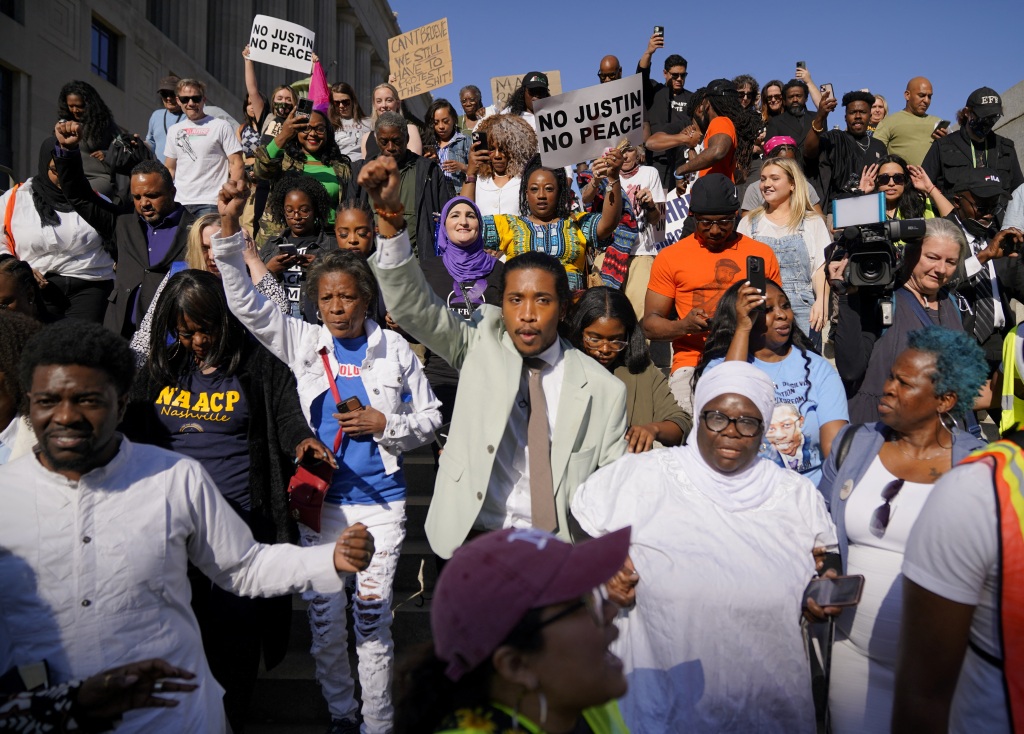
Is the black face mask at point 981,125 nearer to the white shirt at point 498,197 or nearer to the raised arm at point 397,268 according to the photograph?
the white shirt at point 498,197

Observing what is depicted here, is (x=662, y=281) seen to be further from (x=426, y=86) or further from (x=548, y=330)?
(x=426, y=86)

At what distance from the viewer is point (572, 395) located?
147 inches

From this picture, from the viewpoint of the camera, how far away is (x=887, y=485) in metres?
3.43

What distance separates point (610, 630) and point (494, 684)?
0.98 ft

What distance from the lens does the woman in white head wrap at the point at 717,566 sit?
3.15 m

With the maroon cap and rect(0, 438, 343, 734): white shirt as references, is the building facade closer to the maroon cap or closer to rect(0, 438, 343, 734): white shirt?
rect(0, 438, 343, 734): white shirt

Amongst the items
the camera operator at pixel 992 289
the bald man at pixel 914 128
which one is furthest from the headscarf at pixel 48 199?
the bald man at pixel 914 128

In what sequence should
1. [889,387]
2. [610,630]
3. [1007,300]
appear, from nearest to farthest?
[610,630] → [889,387] → [1007,300]

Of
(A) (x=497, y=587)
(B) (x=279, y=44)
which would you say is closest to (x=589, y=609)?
(A) (x=497, y=587)

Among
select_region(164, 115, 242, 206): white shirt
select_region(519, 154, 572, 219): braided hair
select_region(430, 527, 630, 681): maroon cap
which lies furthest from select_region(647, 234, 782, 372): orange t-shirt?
select_region(164, 115, 242, 206): white shirt

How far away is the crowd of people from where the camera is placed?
82.6 inches

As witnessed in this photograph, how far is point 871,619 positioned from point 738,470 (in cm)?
70

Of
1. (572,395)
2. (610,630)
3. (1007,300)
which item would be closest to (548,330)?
(572,395)

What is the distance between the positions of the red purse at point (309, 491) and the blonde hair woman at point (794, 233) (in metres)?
3.78
